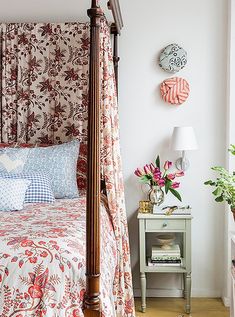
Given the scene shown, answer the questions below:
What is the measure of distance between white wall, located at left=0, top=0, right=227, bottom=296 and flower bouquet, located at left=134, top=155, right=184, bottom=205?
0.48 feet

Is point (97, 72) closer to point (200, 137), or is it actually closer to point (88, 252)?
point (88, 252)

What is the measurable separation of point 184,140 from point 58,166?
38.0 inches

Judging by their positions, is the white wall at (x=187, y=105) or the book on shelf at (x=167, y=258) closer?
the book on shelf at (x=167, y=258)

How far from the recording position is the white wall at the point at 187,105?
404 centimetres

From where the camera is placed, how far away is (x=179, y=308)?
3.90 meters

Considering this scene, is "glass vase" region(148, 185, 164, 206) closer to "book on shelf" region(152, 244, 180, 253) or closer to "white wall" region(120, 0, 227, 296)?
"white wall" region(120, 0, 227, 296)

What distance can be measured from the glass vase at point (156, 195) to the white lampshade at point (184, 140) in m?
0.33

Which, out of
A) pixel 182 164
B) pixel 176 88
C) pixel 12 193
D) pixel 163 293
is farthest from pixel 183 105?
pixel 12 193

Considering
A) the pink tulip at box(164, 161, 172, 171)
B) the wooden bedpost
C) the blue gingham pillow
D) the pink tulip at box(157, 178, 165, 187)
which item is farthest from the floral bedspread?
the pink tulip at box(164, 161, 172, 171)

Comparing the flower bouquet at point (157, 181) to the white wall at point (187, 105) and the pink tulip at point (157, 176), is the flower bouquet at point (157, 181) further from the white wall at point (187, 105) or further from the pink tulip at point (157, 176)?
the white wall at point (187, 105)

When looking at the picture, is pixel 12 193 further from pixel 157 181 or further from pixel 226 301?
pixel 226 301

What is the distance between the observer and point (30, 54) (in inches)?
158

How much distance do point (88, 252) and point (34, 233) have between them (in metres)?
0.33

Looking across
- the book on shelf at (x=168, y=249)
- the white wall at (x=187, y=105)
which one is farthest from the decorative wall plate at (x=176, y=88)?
the book on shelf at (x=168, y=249)
